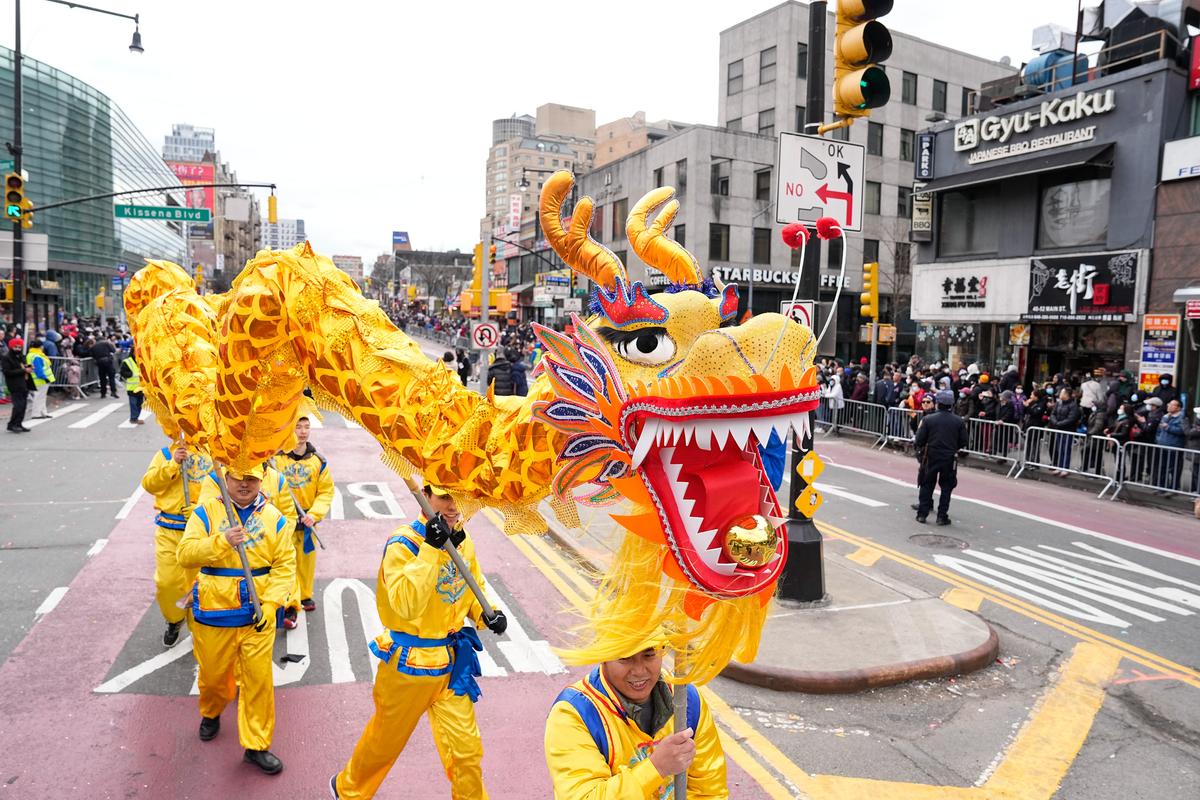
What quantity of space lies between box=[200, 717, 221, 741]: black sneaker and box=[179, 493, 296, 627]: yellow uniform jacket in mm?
733

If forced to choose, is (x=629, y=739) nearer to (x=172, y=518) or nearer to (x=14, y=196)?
(x=172, y=518)

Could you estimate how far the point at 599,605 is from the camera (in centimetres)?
233

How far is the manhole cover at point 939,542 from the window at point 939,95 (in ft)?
117

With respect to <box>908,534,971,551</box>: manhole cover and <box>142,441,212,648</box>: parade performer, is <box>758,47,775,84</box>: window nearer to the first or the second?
<box>908,534,971,551</box>: manhole cover

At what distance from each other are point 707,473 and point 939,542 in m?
9.32

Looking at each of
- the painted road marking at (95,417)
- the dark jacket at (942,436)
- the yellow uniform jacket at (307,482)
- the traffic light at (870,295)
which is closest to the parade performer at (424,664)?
the yellow uniform jacket at (307,482)

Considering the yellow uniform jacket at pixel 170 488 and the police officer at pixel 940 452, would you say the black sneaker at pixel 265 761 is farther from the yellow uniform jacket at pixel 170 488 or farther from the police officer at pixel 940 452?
the police officer at pixel 940 452

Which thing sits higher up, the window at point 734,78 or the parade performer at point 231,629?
the window at point 734,78

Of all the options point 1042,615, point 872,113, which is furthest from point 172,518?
point 872,113

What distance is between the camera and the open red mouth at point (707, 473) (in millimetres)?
1951

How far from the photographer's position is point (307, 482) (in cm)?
711

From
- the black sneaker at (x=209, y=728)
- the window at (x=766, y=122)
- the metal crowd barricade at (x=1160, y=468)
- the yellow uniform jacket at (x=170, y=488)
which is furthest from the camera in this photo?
the window at (x=766, y=122)

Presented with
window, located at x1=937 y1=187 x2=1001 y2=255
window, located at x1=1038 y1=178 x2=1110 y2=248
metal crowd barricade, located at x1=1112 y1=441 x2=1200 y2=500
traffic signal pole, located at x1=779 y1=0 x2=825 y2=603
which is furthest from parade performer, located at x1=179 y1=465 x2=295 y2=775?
window, located at x1=937 y1=187 x2=1001 y2=255

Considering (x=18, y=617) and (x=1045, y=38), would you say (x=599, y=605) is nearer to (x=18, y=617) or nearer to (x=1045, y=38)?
(x=18, y=617)
